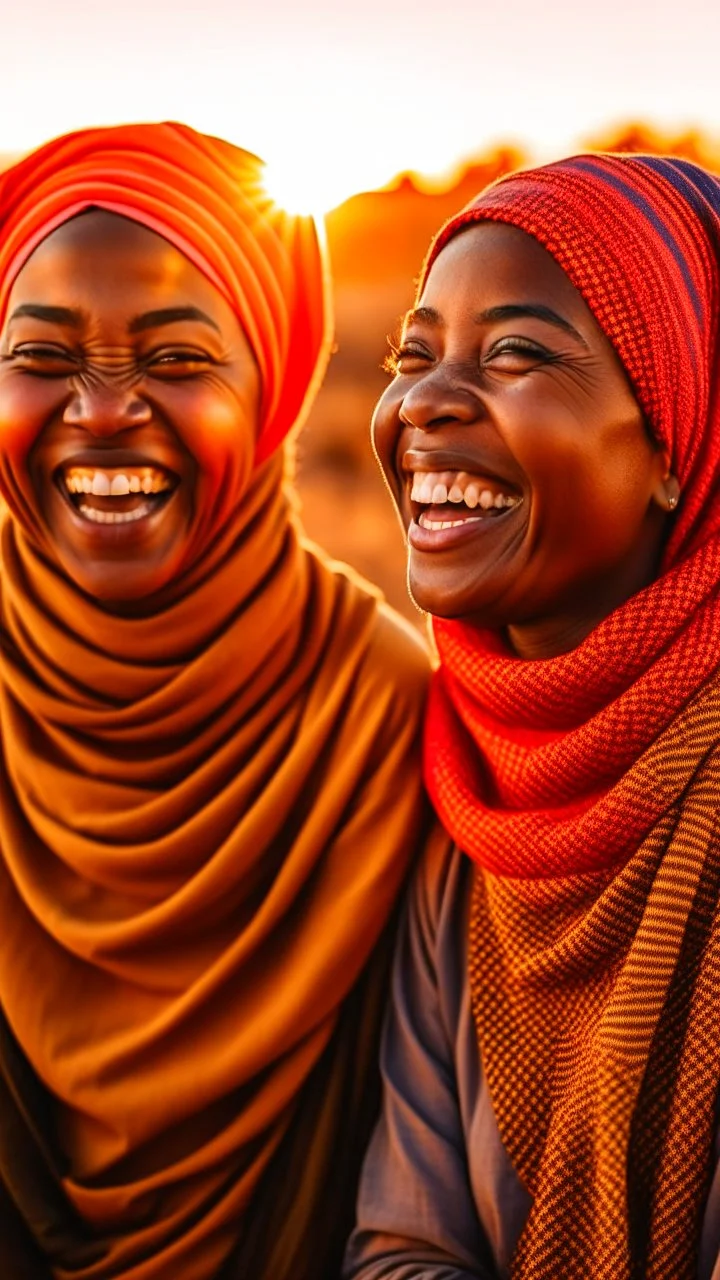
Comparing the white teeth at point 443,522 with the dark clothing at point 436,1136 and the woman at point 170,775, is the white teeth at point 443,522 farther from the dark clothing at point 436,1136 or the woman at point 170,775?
the dark clothing at point 436,1136

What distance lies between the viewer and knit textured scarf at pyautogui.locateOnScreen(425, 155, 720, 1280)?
7.59ft

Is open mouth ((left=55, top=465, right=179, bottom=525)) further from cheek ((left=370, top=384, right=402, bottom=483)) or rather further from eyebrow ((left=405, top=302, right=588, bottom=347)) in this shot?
eyebrow ((left=405, top=302, right=588, bottom=347))

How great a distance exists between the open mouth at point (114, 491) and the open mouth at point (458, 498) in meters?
0.58

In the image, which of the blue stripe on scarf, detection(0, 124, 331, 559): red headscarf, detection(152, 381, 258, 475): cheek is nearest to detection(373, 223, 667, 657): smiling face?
the blue stripe on scarf

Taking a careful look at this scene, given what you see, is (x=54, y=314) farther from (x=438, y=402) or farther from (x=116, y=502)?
(x=438, y=402)

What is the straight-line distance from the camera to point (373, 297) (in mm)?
28266

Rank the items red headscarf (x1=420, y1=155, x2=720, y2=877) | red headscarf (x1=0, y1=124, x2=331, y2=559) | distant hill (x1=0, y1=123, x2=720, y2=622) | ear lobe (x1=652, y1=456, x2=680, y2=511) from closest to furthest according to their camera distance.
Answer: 1. red headscarf (x1=420, y1=155, x2=720, y2=877)
2. ear lobe (x1=652, y1=456, x2=680, y2=511)
3. red headscarf (x1=0, y1=124, x2=331, y2=559)
4. distant hill (x1=0, y1=123, x2=720, y2=622)

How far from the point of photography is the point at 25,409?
2934mm

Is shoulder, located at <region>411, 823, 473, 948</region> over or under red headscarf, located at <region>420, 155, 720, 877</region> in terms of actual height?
under

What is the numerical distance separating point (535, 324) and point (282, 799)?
105 cm

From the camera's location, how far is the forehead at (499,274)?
246cm

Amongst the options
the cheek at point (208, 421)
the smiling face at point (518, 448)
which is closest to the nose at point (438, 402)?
the smiling face at point (518, 448)

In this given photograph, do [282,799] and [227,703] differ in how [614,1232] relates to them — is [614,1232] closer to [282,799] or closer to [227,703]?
[282,799]

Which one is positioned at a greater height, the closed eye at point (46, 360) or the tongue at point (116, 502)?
the closed eye at point (46, 360)
